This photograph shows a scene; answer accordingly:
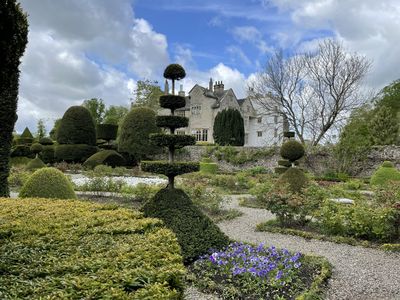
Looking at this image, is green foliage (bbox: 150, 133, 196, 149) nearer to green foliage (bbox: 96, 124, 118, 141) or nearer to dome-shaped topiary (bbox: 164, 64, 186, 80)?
dome-shaped topiary (bbox: 164, 64, 186, 80)

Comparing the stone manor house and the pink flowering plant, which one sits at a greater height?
the stone manor house

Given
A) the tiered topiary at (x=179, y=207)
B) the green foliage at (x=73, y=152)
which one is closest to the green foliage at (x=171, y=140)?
the tiered topiary at (x=179, y=207)

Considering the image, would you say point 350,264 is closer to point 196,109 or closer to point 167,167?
point 167,167

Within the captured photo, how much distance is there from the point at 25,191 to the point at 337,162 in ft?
66.2

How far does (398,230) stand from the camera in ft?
23.4

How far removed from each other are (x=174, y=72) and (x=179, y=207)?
107 inches

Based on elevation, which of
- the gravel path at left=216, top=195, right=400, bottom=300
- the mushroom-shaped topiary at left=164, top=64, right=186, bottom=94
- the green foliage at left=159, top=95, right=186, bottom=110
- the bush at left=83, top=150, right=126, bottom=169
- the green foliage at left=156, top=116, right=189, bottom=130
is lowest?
the gravel path at left=216, top=195, right=400, bottom=300

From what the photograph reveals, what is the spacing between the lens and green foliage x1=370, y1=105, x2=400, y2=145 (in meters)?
31.5

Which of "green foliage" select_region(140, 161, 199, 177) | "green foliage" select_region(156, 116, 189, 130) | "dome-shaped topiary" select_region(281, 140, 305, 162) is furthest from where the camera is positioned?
"dome-shaped topiary" select_region(281, 140, 305, 162)

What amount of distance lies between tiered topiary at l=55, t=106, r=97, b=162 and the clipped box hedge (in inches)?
835

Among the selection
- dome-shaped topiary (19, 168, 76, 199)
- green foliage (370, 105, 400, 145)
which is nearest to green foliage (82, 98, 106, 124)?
green foliage (370, 105, 400, 145)

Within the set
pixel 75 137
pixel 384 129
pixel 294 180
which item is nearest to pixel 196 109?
pixel 75 137

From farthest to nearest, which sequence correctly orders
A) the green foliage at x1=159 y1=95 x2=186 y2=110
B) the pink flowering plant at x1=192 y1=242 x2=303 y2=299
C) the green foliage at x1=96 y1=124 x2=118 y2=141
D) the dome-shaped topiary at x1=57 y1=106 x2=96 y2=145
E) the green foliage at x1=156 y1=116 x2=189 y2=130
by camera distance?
the green foliage at x1=96 y1=124 x2=118 y2=141 → the dome-shaped topiary at x1=57 y1=106 x2=96 y2=145 → the green foliage at x1=159 y1=95 x2=186 y2=110 → the green foliage at x1=156 y1=116 x2=189 y2=130 → the pink flowering plant at x1=192 y1=242 x2=303 y2=299

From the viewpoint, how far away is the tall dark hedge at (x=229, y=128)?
38312 millimetres
